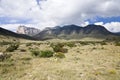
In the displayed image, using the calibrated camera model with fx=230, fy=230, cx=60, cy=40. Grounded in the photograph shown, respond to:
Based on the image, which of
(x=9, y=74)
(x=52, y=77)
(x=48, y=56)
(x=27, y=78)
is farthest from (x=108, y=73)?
(x=48, y=56)

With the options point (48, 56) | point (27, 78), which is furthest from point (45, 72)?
point (48, 56)

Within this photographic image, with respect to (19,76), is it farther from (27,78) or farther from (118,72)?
(118,72)

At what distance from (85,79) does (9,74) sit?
17.7 feet

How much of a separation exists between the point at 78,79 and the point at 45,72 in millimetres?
2860

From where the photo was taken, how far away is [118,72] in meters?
16.8

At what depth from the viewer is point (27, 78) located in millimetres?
14812

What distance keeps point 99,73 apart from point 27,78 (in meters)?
5.05

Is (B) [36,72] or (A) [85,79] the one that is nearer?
(A) [85,79]

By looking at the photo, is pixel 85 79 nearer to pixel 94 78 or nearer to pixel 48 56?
pixel 94 78

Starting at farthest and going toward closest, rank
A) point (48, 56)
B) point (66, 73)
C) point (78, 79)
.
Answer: point (48, 56)
point (66, 73)
point (78, 79)

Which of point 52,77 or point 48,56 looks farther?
point 48,56

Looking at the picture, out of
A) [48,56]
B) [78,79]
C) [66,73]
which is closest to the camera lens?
[78,79]

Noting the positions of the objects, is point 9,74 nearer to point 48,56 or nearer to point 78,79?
point 78,79

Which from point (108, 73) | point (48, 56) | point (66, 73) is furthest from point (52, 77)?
point (48, 56)
